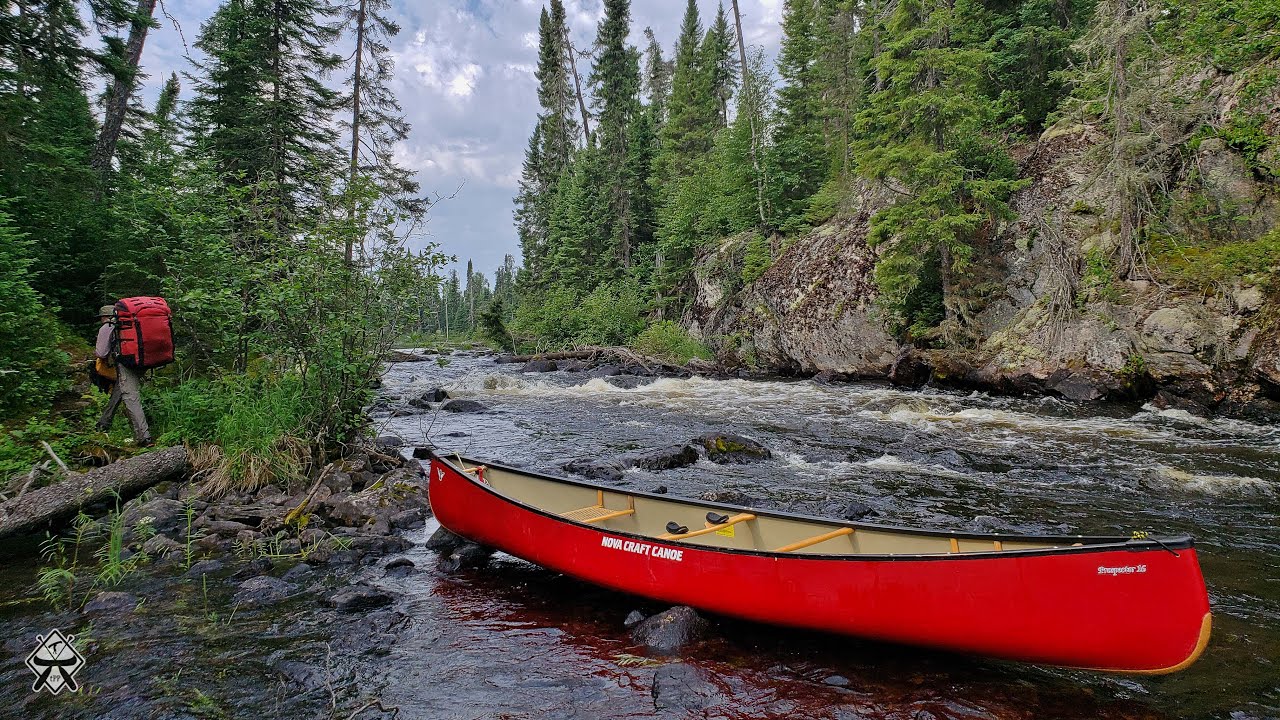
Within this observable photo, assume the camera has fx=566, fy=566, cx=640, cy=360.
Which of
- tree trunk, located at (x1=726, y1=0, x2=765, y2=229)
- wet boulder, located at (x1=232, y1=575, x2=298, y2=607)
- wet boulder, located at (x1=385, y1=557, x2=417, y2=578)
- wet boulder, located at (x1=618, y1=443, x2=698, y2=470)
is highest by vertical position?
tree trunk, located at (x1=726, y1=0, x2=765, y2=229)

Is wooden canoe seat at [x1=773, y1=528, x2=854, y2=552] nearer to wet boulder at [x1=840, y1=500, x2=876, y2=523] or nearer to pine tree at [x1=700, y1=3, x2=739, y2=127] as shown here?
wet boulder at [x1=840, y1=500, x2=876, y2=523]

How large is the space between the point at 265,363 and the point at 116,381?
1771mm

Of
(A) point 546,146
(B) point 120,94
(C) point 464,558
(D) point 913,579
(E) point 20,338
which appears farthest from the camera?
(A) point 546,146

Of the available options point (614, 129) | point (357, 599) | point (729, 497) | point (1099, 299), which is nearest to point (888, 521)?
point (729, 497)

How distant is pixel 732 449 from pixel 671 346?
16417mm

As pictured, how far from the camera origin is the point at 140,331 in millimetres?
7500

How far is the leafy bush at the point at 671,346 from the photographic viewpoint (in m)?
27.0

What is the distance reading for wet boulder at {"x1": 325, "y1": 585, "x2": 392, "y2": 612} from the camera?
529 centimetres

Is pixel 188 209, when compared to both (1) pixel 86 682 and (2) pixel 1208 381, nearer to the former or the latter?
(1) pixel 86 682

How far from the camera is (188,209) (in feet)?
28.9

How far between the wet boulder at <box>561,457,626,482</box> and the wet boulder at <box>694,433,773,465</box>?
1952 mm

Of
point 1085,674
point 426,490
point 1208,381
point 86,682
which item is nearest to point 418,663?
point 86,682

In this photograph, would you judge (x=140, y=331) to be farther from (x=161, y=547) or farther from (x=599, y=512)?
(x=599, y=512)

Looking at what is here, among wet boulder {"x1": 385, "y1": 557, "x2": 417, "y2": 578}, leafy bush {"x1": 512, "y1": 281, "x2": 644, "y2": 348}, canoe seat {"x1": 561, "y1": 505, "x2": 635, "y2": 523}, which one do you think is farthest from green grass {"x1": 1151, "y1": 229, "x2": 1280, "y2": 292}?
leafy bush {"x1": 512, "y1": 281, "x2": 644, "y2": 348}
